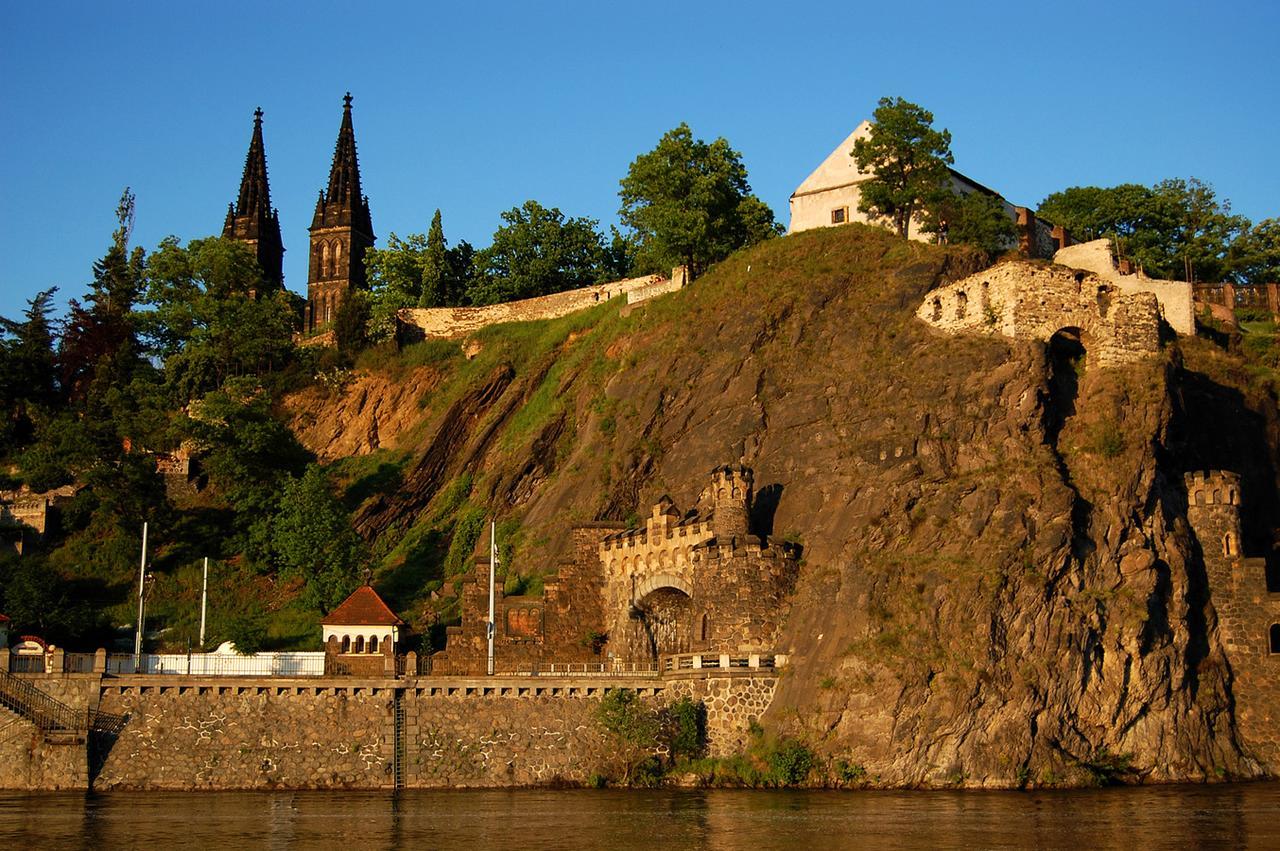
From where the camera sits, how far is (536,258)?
10856 cm

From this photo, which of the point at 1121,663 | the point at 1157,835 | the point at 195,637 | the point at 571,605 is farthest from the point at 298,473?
the point at 1157,835

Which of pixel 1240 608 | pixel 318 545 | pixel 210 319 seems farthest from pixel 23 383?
pixel 1240 608

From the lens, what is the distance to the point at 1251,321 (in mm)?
82938

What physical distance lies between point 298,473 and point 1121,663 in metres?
48.1

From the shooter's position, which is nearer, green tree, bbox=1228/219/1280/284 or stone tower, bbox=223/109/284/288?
green tree, bbox=1228/219/1280/284

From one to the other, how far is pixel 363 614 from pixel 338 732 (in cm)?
936

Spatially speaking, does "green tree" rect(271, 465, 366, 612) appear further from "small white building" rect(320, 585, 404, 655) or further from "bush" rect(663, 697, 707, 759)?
"bush" rect(663, 697, 707, 759)

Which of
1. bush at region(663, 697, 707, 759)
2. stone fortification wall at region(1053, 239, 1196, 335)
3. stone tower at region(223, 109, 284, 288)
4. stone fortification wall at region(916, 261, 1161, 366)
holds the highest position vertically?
stone tower at region(223, 109, 284, 288)

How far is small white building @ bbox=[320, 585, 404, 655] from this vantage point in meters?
60.6

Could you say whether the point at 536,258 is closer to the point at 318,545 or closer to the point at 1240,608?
the point at 318,545

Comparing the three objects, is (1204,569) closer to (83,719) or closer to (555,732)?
(555,732)

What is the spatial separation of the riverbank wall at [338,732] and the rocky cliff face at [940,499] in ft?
17.2

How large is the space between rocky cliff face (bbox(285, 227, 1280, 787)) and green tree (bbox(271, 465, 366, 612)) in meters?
3.25

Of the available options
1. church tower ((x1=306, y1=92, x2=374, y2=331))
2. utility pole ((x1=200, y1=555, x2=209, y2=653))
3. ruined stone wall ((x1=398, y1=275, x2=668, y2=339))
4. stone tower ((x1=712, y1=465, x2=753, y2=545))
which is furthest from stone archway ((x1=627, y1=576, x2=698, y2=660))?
church tower ((x1=306, y1=92, x2=374, y2=331))
